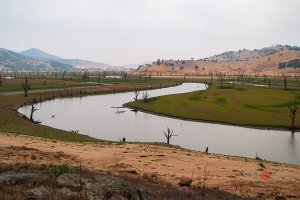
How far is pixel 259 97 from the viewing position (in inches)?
4385

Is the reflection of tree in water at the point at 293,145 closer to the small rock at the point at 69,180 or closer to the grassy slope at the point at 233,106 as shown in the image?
the grassy slope at the point at 233,106

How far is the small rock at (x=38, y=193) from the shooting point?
11.4m

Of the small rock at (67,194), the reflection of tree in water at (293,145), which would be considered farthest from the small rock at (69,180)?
the reflection of tree in water at (293,145)

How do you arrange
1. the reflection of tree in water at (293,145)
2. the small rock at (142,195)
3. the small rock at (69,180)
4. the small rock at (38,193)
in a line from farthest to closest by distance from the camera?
the reflection of tree in water at (293,145), the small rock at (142,195), the small rock at (69,180), the small rock at (38,193)

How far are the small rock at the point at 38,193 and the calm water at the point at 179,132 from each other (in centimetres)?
4096

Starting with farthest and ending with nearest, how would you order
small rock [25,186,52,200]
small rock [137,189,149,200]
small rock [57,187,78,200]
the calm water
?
1. the calm water
2. small rock [137,189,149,200]
3. small rock [57,187,78,200]
4. small rock [25,186,52,200]

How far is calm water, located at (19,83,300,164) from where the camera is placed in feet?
174

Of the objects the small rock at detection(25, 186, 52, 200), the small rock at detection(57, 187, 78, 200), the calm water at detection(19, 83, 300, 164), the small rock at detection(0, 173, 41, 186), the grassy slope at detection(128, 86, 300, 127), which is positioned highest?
the small rock at detection(25, 186, 52, 200)

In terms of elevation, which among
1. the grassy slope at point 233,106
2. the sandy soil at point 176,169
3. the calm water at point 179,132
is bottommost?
the calm water at point 179,132

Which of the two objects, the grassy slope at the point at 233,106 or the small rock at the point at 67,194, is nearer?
the small rock at the point at 67,194

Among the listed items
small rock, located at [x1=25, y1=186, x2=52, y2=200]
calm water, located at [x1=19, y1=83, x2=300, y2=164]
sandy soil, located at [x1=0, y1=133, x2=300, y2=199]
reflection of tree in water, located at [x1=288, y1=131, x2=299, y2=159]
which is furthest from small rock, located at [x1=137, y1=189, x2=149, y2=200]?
reflection of tree in water, located at [x1=288, y1=131, x2=299, y2=159]

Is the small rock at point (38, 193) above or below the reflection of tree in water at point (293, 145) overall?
above

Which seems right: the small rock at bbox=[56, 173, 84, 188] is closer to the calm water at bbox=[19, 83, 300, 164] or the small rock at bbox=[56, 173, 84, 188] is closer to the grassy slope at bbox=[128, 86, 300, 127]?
the calm water at bbox=[19, 83, 300, 164]

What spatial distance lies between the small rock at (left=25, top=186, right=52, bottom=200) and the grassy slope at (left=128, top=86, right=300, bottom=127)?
6844 cm
